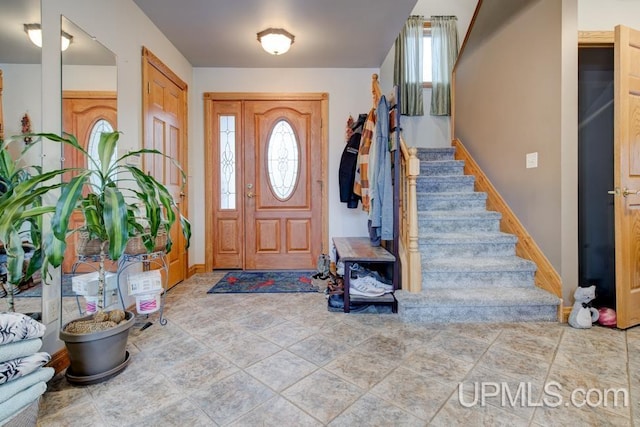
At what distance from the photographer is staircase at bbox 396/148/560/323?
7.23 ft

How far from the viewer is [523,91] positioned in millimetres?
2572

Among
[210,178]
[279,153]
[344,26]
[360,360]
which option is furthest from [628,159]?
[210,178]

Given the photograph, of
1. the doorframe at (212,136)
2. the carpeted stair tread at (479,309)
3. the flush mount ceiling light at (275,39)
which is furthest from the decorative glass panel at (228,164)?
the carpeted stair tread at (479,309)

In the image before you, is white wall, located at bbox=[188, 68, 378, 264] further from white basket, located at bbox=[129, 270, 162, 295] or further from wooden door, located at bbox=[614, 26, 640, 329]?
wooden door, located at bbox=[614, 26, 640, 329]

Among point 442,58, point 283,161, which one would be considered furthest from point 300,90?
point 442,58

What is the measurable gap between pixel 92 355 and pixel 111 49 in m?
2.00

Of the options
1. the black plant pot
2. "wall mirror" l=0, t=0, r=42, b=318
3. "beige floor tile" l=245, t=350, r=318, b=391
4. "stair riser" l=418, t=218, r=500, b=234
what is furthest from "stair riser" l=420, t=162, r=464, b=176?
"wall mirror" l=0, t=0, r=42, b=318

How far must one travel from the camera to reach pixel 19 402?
1011 millimetres

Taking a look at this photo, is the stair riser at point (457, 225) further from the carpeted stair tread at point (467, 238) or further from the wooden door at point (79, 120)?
the wooden door at point (79, 120)

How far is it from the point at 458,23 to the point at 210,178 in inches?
160

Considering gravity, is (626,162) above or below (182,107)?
below

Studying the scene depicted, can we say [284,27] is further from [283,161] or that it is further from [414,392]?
[414,392]

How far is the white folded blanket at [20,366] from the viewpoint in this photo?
991mm

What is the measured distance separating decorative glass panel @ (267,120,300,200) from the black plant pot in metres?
2.46
